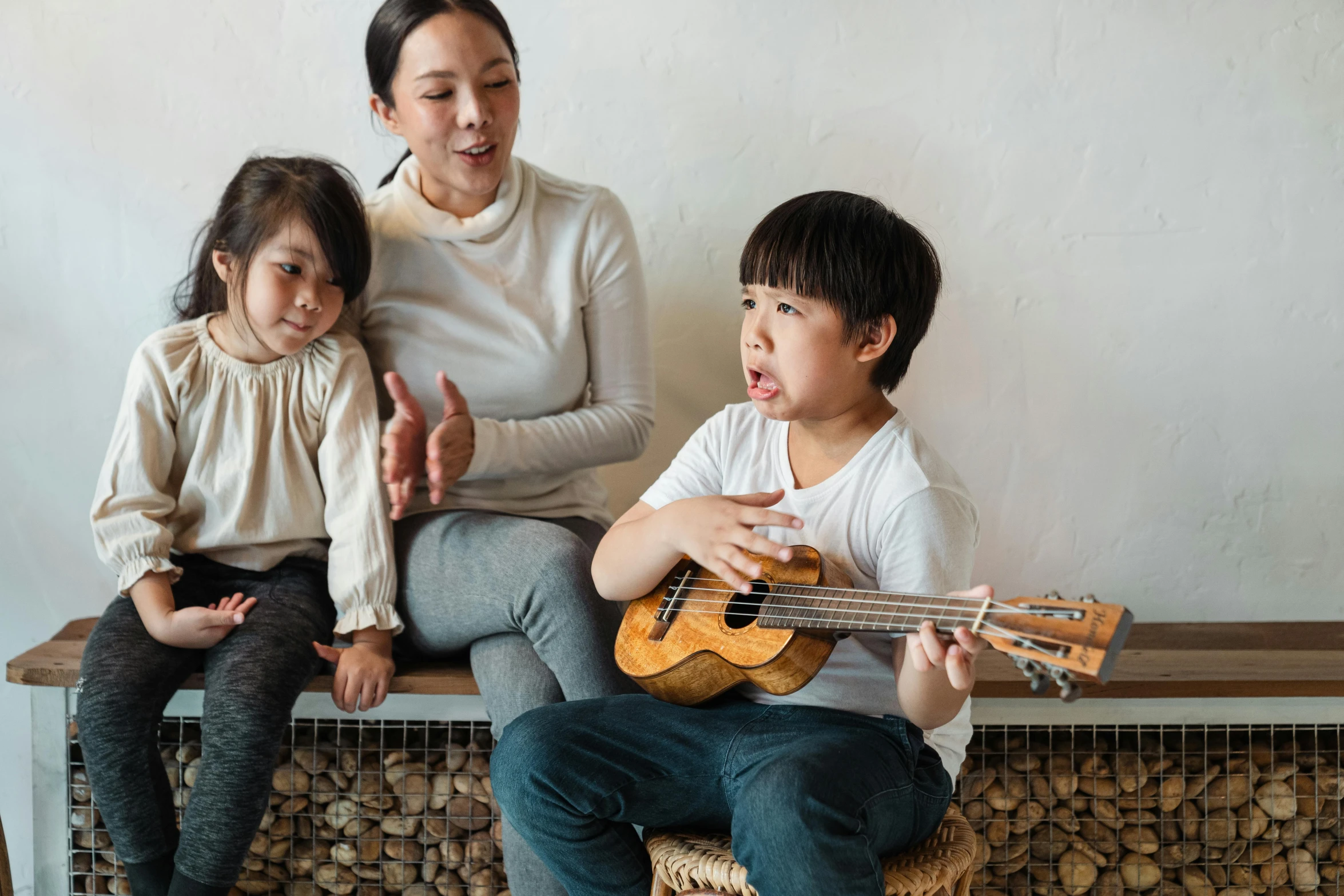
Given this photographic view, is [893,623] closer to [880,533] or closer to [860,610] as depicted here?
[860,610]

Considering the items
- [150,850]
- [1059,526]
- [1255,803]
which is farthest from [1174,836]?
[150,850]

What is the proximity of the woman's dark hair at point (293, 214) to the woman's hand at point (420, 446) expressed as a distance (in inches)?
7.7

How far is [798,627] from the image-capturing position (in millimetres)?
1080

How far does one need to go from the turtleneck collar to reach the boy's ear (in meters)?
0.67

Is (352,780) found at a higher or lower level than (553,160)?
lower

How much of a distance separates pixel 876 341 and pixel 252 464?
0.87 m

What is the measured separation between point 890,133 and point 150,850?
1501 millimetres

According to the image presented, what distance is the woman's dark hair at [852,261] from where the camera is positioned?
119 centimetres

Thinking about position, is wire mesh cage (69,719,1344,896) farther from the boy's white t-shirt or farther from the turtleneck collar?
the turtleneck collar

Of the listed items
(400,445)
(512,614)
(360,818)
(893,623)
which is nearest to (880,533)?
(893,623)

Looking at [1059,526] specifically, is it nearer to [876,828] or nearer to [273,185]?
[876,828]

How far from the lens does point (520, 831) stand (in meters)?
1.19

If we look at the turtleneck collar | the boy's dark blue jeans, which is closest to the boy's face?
the boy's dark blue jeans

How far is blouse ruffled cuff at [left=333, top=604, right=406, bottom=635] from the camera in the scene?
150 cm
